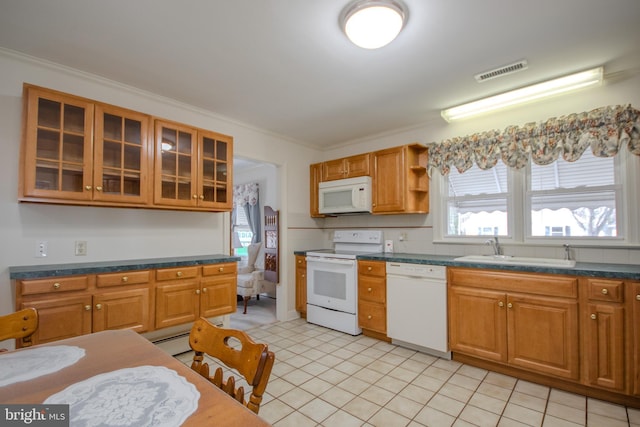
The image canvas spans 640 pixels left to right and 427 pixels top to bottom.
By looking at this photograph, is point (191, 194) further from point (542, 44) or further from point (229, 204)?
point (542, 44)

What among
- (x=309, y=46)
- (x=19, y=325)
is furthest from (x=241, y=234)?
(x=19, y=325)

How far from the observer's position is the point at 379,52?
2250 millimetres

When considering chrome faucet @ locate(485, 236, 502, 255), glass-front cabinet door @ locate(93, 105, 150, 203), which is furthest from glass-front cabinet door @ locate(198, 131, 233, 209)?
chrome faucet @ locate(485, 236, 502, 255)

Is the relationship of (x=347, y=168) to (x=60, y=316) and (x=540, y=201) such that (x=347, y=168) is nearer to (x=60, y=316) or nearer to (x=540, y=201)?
(x=540, y=201)

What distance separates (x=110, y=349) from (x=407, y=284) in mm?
2622

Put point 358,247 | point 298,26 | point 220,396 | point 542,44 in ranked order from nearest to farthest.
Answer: point 220,396, point 298,26, point 542,44, point 358,247

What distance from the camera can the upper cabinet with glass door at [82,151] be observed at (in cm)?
216

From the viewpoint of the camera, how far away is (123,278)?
2418mm

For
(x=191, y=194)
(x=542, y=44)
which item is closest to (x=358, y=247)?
(x=191, y=194)

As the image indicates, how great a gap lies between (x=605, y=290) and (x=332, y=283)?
2.47 m

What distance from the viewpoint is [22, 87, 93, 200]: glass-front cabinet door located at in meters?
2.14

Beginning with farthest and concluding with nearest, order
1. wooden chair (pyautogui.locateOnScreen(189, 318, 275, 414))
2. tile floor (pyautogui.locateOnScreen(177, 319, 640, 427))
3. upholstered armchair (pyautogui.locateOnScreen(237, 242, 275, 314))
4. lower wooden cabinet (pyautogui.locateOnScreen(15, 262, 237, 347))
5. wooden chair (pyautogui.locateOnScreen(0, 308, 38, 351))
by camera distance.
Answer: upholstered armchair (pyautogui.locateOnScreen(237, 242, 275, 314)), lower wooden cabinet (pyautogui.locateOnScreen(15, 262, 237, 347)), tile floor (pyautogui.locateOnScreen(177, 319, 640, 427)), wooden chair (pyautogui.locateOnScreen(0, 308, 38, 351)), wooden chair (pyautogui.locateOnScreen(189, 318, 275, 414))

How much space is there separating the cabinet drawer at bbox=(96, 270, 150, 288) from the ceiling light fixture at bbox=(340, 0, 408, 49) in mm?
2367

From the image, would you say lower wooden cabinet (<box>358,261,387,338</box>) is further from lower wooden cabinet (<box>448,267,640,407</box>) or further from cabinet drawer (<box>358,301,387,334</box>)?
lower wooden cabinet (<box>448,267,640,407</box>)
